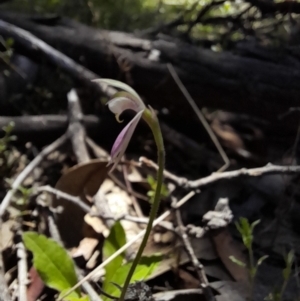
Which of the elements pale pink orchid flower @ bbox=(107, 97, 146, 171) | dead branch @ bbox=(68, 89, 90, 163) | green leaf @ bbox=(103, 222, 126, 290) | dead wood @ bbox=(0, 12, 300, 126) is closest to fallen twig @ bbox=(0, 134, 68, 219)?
dead branch @ bbox=(68, 89, 90, 163)

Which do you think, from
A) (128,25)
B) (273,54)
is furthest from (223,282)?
(128,25)

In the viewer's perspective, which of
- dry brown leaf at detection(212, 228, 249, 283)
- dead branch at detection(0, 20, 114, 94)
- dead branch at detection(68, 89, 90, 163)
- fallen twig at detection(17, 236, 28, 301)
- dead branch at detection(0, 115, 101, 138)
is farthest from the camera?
dead branch at detection(0, 20, 114, 94)

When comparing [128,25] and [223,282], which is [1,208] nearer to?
[223,282]

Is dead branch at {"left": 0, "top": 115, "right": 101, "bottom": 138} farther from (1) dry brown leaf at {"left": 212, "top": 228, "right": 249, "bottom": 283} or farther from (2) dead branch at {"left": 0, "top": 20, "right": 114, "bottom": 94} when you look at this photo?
(1) dry brown leaf at {"left": 212, "top": 228, "right": 249, "bottom": 283}

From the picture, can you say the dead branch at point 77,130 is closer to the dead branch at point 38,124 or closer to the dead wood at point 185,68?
the dead branch at point 38,124

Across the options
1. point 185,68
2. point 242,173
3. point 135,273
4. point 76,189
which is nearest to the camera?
point 135,273

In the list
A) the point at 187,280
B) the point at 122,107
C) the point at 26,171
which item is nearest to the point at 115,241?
the point at 187,280

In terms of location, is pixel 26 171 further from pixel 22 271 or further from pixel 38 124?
pixel 22 271

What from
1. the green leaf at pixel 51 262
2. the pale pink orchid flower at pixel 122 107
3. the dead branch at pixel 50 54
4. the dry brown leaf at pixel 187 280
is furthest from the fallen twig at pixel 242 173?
the pale pink orchid flower at pixel 122 107
